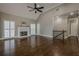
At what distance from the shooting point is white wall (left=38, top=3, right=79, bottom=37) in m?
2.38

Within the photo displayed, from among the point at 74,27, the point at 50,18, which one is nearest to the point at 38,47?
the point at 50,18

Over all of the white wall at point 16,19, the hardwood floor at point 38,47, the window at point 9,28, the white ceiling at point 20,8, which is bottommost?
the hardwood floor at point 38,47

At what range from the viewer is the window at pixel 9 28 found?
2400 millimetres

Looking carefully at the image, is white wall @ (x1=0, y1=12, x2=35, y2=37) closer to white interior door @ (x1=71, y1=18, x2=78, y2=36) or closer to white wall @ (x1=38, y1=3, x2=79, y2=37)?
white wall @ (x1=38, y1=3, x2=79, y2=37)

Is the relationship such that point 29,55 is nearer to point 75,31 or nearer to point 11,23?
point 11,23

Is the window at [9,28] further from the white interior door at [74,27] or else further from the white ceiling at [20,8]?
the white interior door at [74,27]

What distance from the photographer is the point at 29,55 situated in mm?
2418

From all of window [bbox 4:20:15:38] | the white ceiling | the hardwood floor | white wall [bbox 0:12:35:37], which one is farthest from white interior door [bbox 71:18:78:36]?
window [bbox 4:20:15:38]

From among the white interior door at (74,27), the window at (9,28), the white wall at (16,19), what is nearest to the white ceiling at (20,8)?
the white wall at (16,19)

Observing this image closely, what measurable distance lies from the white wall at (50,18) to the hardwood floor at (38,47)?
12.1 inches

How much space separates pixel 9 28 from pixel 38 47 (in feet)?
2.99

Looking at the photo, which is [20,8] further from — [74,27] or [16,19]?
[74,27]

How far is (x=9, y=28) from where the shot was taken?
2.43 m

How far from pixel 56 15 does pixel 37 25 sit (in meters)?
0.58
